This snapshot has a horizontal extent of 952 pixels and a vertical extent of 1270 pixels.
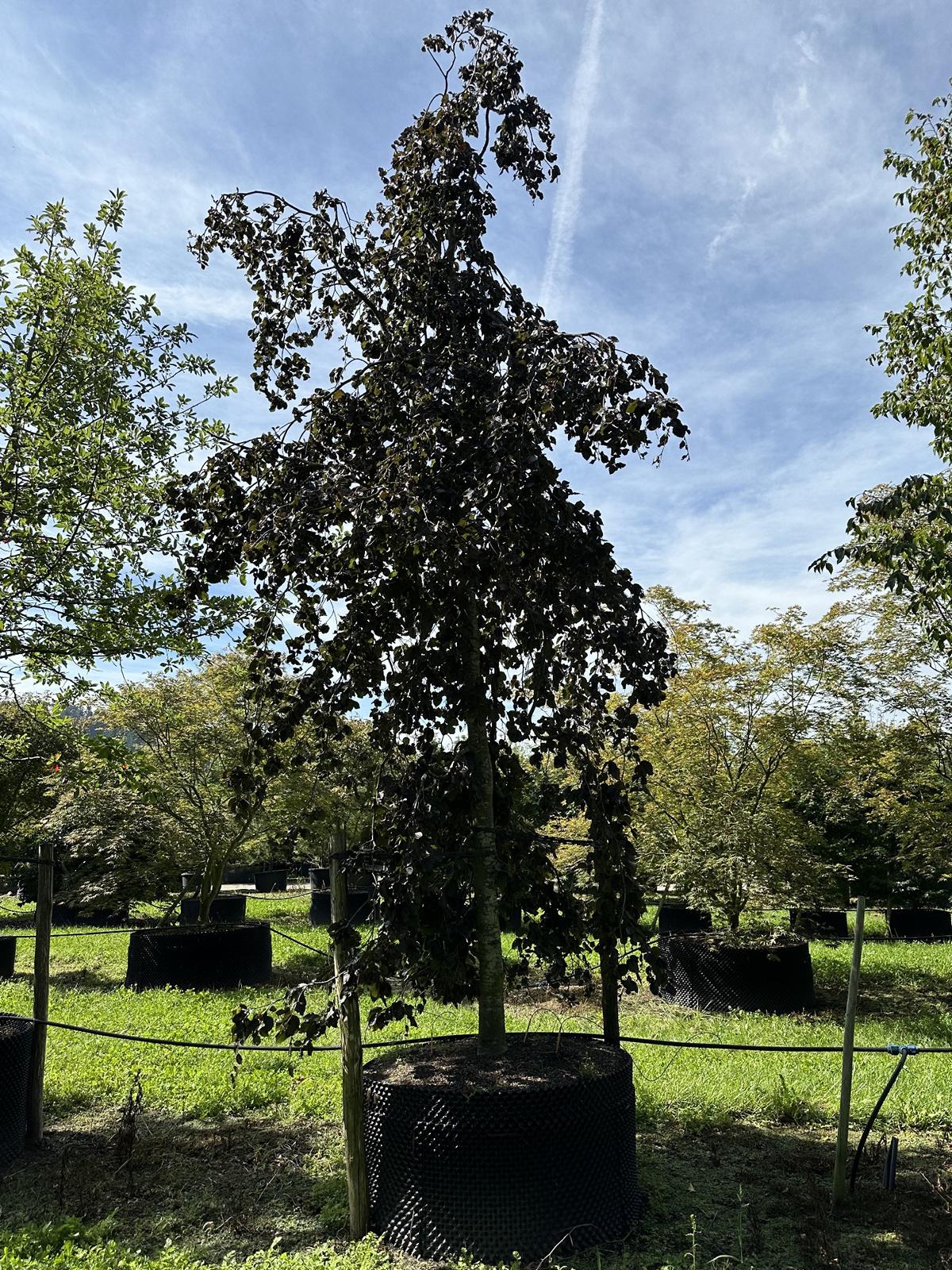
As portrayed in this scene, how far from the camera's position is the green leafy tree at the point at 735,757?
7.78m

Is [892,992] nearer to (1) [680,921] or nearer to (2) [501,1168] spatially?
(1) [680,921]

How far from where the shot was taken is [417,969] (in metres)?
3.77

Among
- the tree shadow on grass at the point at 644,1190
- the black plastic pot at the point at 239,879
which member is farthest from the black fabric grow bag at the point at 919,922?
the black plastic pot at the point at 239,879

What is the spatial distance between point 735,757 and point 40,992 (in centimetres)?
654

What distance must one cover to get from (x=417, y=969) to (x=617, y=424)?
2386 mm

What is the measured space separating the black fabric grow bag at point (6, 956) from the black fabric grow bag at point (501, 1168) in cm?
667

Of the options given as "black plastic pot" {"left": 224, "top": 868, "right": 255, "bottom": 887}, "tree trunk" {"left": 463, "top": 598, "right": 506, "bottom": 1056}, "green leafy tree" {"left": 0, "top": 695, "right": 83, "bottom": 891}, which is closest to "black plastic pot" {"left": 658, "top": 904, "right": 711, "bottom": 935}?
"green leafy tree" {"left": 0, "top": 695, "right": 83, "bottom": 891}

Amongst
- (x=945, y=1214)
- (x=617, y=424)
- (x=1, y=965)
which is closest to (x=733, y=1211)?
(x=945, y=1214)

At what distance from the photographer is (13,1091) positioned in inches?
162

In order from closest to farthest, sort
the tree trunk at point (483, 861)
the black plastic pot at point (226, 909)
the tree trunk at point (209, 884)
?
1. the tree trunk at point (483, 861)
2. the tree trunk at point (209, 884)
3. the black plastic pot at point (226, 909)

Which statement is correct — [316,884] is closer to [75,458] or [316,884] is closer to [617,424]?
[75,458]

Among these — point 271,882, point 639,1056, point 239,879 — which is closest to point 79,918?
point 271,882

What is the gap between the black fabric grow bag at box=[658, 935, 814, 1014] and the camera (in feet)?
24.9

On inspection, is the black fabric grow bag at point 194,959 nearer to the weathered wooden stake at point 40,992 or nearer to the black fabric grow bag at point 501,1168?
the weathered wooden stake at point 40,992
